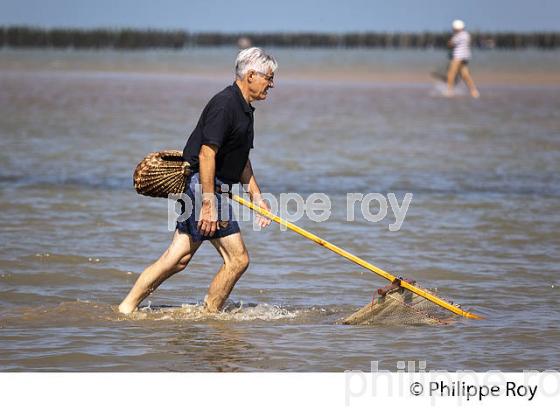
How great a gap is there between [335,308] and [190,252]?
127cm

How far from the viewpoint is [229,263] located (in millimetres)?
7848

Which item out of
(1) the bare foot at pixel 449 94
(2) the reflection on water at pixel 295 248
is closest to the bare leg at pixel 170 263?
(2) the reflection on water at pixel 295 248

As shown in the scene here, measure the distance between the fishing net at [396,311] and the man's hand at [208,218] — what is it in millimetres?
1032

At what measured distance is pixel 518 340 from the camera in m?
7.80

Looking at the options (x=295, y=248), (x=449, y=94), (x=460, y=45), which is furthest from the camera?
(x=449, y=94)

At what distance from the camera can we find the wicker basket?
7695mm

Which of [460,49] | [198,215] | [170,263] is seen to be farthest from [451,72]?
[198,215]

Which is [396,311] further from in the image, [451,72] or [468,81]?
[451,72]

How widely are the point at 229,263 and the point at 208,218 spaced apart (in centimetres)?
42

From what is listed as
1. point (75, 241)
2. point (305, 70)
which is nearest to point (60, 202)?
point (75, 241)

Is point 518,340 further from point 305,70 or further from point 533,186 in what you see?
point 305,70

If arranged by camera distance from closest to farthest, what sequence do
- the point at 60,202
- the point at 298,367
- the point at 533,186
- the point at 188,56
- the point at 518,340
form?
the point at 298,367 < the point at 518,340 < the point at 60,202 < the point at 533,186 < the point at 188,56

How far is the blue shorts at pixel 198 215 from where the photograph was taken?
24.9 feet

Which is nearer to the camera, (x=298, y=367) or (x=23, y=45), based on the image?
(x=298, y=367)
